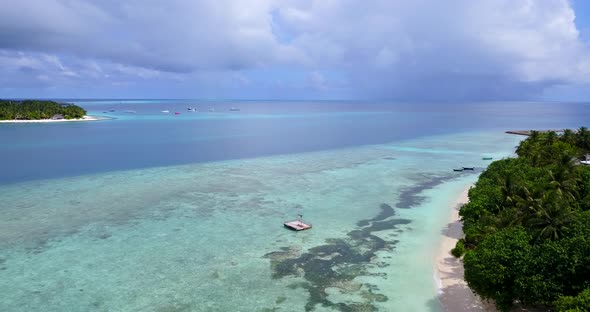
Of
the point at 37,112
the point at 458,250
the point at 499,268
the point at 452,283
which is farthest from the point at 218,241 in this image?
the point at 37,112

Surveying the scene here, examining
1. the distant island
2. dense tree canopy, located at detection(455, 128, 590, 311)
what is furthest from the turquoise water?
the distant island

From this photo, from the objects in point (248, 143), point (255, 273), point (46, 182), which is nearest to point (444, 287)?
point (255, 273)

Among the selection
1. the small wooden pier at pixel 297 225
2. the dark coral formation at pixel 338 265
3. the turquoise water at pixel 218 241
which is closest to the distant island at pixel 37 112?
the turquoise water at pixel 218 241

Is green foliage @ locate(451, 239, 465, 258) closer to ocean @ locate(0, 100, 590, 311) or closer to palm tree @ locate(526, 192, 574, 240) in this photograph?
ocean @ locate(0, 100, 590, 311)

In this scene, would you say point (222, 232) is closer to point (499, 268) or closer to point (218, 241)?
point (218, 241)

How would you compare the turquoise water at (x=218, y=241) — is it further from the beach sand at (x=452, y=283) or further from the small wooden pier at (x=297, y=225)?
the beach sand at (x=452, y=283)
